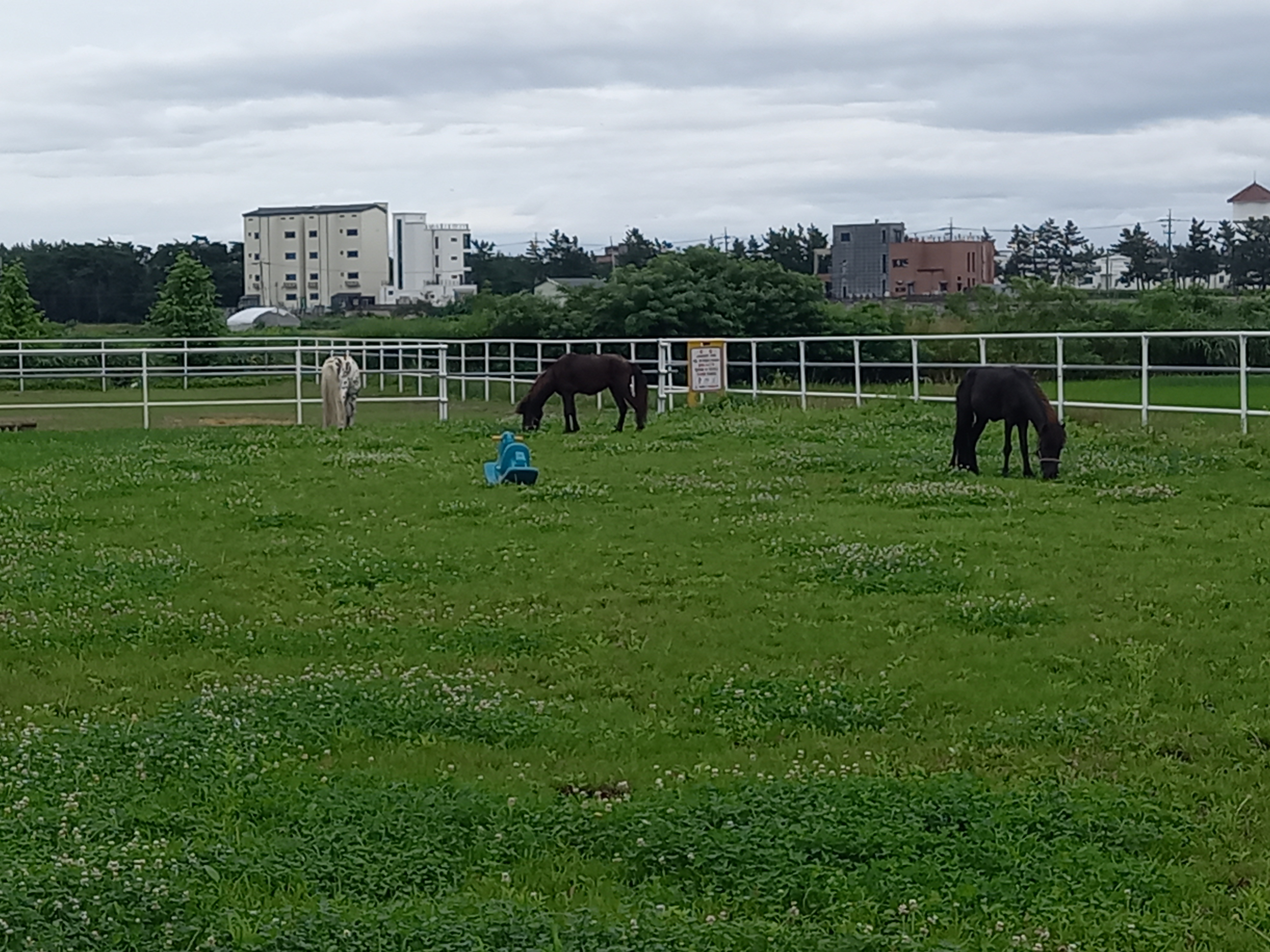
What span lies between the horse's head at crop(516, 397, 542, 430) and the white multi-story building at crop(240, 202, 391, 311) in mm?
83721

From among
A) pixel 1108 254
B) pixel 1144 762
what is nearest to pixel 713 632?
pixel 1144 762

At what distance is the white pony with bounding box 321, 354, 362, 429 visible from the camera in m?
21.0

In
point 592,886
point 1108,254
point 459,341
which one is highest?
point 1108,254

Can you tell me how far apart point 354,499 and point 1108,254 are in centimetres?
7330

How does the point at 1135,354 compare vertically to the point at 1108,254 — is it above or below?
below

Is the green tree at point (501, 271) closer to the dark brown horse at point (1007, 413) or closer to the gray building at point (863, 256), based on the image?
the gray building at point (863, 256)

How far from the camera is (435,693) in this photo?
646 centimetres

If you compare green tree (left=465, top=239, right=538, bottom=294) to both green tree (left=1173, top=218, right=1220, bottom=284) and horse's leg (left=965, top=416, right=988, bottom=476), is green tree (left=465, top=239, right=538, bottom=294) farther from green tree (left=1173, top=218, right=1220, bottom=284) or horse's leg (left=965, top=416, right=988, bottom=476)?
horse's leg (left=965, top=416, right=988, bottom=476)

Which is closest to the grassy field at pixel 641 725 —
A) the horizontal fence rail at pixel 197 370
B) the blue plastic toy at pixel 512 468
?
the blue plastic toy at pixel 512 468

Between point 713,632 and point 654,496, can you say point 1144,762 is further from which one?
point 654,496

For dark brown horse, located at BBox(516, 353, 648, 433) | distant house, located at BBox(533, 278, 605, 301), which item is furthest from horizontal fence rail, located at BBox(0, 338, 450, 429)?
distant house, located at BBox(533, 278, 605, 301)

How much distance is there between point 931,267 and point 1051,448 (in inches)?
2585

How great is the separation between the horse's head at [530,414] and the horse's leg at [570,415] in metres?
0.34

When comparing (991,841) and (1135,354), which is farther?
(1135,354)
